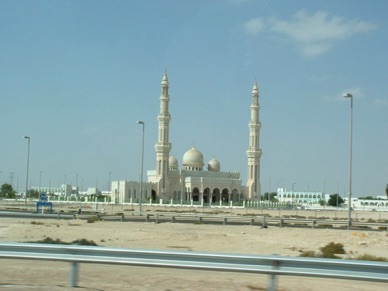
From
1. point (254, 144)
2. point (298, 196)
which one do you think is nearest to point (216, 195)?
point (254, 144)

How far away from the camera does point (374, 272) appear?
7285mm

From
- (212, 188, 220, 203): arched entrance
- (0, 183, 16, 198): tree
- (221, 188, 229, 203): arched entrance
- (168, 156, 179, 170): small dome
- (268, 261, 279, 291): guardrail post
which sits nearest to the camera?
(268, 261, 279, 291): guardrail post

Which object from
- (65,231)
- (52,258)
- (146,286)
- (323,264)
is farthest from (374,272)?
(65,231)

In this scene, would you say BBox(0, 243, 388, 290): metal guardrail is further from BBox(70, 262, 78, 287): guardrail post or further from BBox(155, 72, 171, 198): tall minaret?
BBox(155, 72, 171, 198): tall minaret

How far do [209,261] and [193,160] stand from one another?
325 ft

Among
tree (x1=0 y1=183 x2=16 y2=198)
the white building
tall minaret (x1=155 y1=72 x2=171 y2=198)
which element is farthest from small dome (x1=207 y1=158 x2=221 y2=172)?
the white building

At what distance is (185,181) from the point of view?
325ft

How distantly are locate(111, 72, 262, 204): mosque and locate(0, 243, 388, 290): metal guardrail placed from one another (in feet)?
278

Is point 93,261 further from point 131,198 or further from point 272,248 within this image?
point 131,198

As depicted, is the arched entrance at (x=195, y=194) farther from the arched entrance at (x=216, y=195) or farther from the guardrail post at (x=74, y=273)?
the guardrail post at (x=74, y=273)

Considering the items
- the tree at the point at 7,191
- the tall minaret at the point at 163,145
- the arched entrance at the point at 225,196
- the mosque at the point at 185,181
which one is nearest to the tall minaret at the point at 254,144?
the mosque at the point at 185,181

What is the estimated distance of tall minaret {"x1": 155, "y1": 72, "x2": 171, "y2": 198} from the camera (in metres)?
94.9

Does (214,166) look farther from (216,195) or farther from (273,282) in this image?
(273,282)

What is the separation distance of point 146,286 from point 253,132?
298 feet
